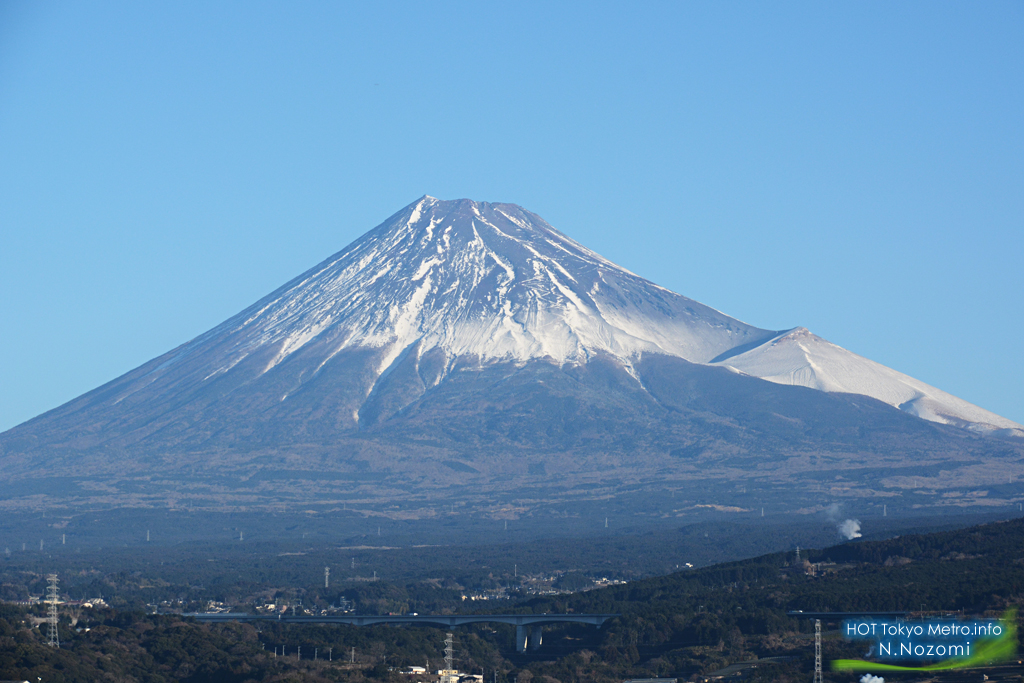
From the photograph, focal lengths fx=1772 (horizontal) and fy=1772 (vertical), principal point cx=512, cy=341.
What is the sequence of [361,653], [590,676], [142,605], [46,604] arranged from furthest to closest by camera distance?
1. [142,605]
2. [46,604]
3. [361,653]
4. [590,676]

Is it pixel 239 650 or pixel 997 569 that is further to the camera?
pixel 997 569

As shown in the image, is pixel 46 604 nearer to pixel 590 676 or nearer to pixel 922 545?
pixel 590 676

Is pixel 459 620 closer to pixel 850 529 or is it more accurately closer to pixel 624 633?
pixel 624 633

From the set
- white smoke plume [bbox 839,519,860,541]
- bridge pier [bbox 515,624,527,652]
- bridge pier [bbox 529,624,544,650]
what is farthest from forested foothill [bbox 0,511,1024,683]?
white smoke plume [bbox 839,519,860,541]

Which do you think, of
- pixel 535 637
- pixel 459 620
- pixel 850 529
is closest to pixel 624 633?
pixel 535 637

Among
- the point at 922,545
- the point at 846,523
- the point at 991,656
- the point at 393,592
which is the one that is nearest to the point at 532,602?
the point at 393,592

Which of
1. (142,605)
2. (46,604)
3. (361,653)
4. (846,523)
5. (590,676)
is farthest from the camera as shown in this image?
(846,523)
